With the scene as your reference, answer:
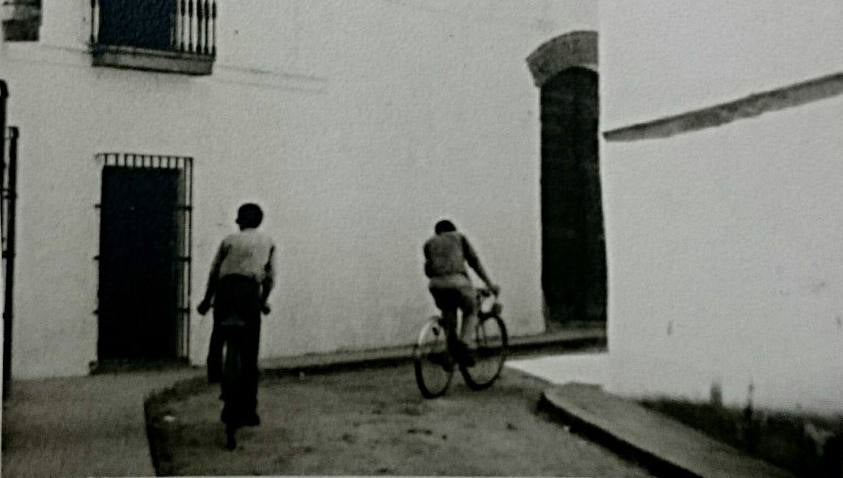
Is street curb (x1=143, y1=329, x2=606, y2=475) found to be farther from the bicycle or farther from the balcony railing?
the balcony railing

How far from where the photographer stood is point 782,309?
8.85 ft

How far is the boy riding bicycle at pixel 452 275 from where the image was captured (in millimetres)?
2620

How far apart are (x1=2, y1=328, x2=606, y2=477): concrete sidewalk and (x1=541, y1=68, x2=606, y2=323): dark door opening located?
0.71 meters

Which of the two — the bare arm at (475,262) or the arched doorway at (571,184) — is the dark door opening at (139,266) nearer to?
the bare arm at (475,262)

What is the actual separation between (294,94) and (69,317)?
0.81 m

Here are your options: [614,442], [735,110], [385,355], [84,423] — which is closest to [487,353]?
[385,355]

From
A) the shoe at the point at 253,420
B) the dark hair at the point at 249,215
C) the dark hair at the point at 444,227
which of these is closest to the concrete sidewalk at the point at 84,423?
the shoe at the point at 253,420

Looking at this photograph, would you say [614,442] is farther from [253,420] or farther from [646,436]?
[253,420]

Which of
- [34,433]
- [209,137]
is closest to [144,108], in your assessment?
[209,137]

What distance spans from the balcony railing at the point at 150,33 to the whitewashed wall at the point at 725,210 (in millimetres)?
1118

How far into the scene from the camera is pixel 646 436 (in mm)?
2857

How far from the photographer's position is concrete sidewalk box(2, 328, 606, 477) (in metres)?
2.48

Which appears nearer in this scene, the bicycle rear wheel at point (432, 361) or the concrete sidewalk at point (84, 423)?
the concrete sidewalk at point (84, 423)

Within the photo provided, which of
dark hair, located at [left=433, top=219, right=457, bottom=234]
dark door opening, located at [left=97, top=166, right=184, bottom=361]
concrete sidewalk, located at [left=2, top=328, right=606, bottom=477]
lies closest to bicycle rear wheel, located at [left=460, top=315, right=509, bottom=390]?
dark hair, located at [left=433, top=219, right=457, bottom=234]
